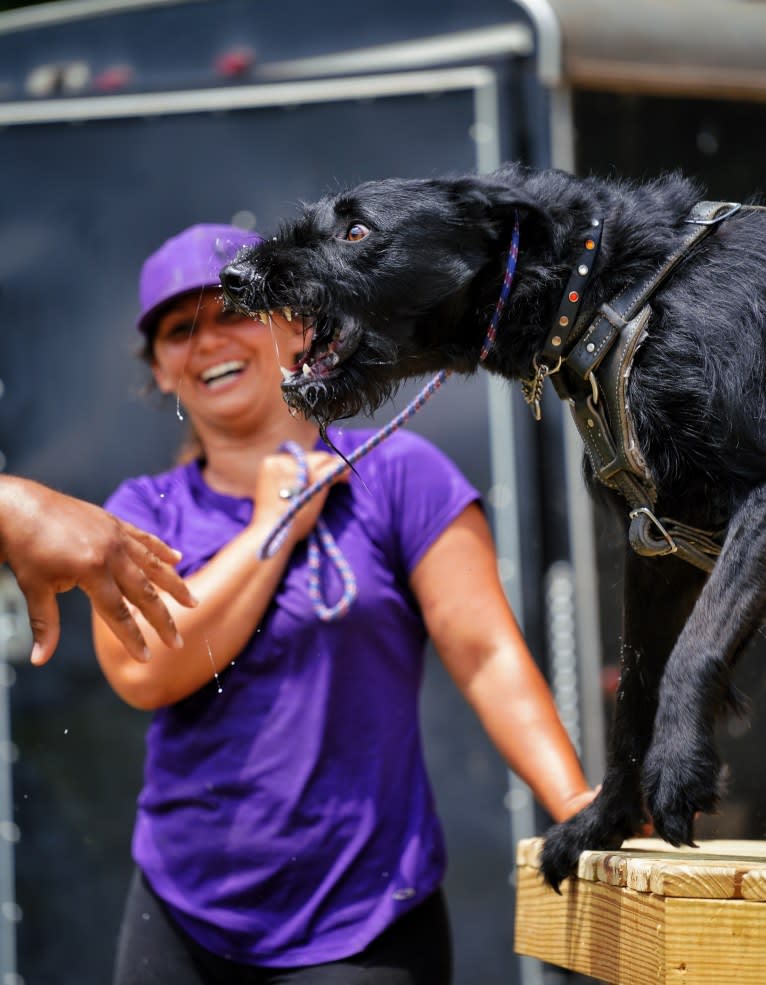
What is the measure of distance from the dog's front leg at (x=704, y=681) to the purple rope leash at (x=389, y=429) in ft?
1.59

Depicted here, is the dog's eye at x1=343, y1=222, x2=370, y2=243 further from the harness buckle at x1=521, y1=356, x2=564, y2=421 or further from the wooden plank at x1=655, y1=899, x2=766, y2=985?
the wooden plank at x1=655, y1=899, x2=766, y2=985

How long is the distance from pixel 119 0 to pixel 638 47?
184 centimetres

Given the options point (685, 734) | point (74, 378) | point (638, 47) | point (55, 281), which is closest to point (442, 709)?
point (74, 378)

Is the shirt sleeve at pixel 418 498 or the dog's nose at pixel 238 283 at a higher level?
the dog's nose at pixel 238 283

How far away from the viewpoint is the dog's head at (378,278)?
2.12 metres

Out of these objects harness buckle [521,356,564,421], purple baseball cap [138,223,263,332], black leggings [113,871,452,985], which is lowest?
black leggings [113,871,452,985]

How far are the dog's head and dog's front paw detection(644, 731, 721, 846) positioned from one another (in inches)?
27.5

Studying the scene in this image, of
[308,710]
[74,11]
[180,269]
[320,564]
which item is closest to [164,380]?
[180,269]

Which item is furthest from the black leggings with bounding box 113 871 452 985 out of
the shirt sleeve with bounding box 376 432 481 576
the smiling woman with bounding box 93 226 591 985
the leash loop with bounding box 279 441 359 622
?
the shirt sleeve with bounding box 376 432 481 576

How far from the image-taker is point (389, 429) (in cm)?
253

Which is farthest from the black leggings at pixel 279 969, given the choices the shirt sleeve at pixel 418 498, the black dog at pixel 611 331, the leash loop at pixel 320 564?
the black dog at pixel 611 331

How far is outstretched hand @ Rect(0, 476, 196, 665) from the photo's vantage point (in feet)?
6.91

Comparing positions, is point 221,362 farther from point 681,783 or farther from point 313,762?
point 681,783

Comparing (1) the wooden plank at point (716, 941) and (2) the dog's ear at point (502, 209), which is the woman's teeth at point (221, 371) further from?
(1) the wooden plank at point (716, 941)
